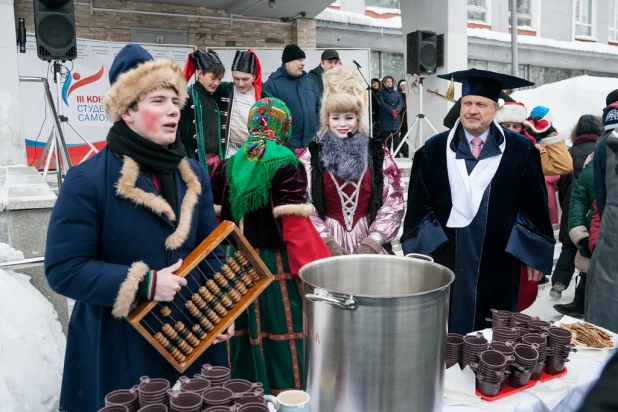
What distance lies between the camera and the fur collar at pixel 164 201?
1.90 meters

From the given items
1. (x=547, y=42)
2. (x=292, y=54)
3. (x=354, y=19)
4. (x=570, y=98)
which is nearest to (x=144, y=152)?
(x=292, y=54)

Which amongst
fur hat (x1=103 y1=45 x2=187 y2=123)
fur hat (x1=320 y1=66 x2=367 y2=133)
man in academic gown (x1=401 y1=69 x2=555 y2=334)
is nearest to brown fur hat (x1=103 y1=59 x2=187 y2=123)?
fur hat (x1=103 y1=45 x2=187 y2=123)

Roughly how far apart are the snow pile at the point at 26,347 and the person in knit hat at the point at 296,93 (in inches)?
133

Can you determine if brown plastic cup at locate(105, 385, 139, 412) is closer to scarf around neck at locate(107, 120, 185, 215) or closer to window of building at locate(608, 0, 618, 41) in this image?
scarf around neck at locate(107, 120, 185, 215)

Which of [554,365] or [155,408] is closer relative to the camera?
[155,408]

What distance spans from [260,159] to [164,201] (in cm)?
94

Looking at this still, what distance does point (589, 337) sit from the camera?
2.12 meters

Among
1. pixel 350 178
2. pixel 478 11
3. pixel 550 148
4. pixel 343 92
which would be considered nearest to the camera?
pixel 343 92

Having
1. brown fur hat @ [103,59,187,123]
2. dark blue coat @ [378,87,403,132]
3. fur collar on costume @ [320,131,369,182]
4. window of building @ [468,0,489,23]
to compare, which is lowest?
fur collar on costume @ [320,131,369,182]

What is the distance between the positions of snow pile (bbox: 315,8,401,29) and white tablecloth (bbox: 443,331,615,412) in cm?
1297

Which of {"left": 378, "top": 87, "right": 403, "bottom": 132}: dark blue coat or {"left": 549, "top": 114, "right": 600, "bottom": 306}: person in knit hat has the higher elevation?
{"left": 378, "top": 87, "right": 403, "bottom": 132}: dark blue coat

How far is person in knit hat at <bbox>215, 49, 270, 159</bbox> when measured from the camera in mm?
5141

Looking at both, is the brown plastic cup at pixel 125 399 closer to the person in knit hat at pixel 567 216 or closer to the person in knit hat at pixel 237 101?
the person in knit hat at pixel 237 101

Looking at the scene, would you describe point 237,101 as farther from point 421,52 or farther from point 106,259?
point 421,52
